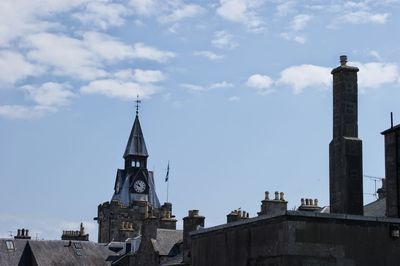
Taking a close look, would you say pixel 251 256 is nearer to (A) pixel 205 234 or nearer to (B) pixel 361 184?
(A) pixel 205 234

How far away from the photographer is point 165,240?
58469 mm

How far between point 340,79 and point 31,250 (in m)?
41.0

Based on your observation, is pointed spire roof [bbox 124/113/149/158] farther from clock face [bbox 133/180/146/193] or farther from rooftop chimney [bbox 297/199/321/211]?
rooftop chimney [bbox 297/199/321/211]

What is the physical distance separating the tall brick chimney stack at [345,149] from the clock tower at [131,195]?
68.0 metres

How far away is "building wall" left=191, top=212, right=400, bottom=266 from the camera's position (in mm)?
25484

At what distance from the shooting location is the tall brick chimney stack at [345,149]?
29.8 meters

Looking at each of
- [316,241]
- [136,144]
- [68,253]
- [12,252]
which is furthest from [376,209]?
[136,144]

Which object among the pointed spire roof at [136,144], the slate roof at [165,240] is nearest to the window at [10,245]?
the slate roof at [165,240]

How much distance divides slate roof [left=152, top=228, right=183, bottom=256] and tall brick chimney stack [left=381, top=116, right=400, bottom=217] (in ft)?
81.1

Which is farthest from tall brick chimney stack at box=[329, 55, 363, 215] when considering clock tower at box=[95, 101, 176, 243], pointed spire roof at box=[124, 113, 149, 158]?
pointed spire roof at box=[124, 113, 149, 158]

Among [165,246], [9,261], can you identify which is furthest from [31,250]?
[165,246]

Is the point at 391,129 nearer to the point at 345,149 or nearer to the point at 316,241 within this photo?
the point at 345,149

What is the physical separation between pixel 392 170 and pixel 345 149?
4945 mm

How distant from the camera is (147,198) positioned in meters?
105
